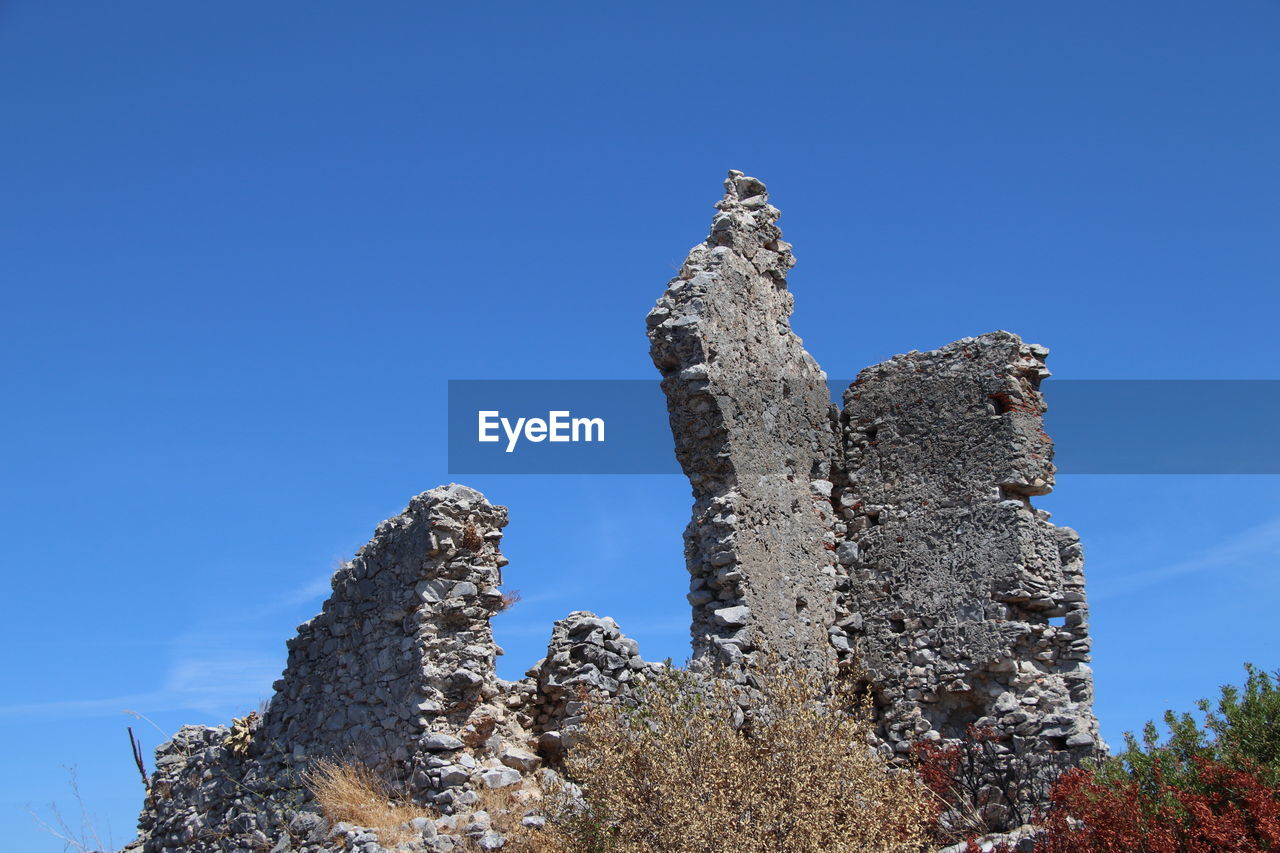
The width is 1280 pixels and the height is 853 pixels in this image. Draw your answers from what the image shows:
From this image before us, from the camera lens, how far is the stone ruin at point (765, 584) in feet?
39.5

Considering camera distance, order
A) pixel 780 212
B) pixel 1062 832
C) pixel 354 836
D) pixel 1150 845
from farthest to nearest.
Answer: pixel 780 212 < pixel 354 836 < pixel 1062 832 < pixel 1150 845

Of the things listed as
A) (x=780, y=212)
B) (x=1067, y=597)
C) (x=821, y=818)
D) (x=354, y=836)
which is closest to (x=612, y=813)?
(x=821, y=818)

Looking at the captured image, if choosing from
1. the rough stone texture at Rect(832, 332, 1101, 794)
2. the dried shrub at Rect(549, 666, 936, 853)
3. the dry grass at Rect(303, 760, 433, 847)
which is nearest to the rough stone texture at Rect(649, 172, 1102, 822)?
the rough stone texture at Rect(832, 332, 1101, 794)

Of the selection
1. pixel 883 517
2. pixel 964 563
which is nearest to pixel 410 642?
pixel 883 517

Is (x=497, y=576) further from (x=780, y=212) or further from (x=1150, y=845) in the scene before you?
(x=1150, y=845)

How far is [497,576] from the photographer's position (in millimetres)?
13391

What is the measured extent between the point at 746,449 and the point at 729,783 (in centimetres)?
341

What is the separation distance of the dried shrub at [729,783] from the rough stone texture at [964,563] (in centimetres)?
166

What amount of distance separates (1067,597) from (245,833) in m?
8.33

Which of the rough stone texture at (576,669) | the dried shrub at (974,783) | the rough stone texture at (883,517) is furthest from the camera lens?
the rough stone texture at (576,669)

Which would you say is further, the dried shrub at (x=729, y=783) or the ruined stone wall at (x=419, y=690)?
the ruined stone wall at (x=419, y=690)

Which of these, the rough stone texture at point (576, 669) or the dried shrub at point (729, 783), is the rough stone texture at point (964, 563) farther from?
the rough stone texture at point (576, 669)

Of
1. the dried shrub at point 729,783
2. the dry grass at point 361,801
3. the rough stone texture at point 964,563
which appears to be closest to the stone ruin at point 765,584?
the rough stone texture at point 964,563

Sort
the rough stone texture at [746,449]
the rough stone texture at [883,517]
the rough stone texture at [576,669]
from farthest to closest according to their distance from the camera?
the rough stone texture at [576,669], the rough stone texture at [883,517], the rough stone texture at [746,449]
